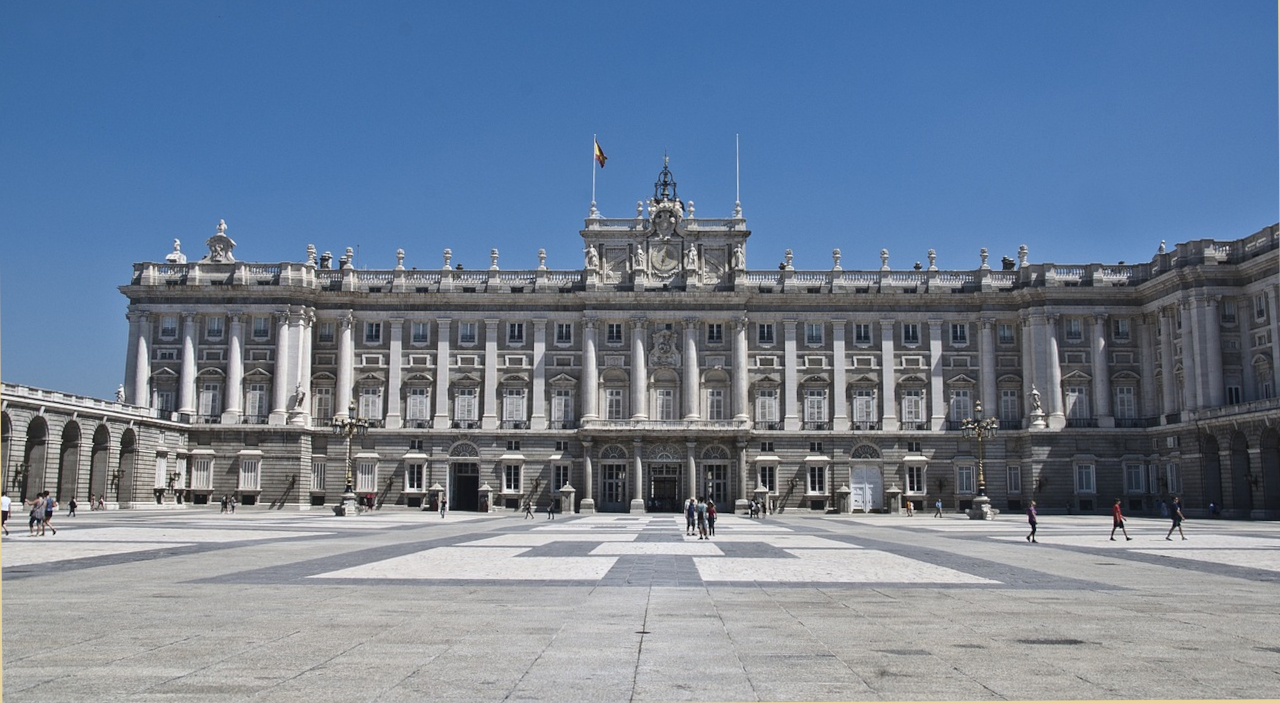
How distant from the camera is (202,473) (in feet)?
238

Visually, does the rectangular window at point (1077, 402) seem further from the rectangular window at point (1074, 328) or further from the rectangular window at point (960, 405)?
the rectangular window at point (960, 405)

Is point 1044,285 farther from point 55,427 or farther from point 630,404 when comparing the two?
point 55,427

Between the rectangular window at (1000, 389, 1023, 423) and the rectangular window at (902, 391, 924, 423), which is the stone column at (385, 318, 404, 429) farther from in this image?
the rectangular window at (1000, 389, 1023, 423)

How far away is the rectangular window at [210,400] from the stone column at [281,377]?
3.78m

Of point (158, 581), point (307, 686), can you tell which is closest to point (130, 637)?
point (307, 686)

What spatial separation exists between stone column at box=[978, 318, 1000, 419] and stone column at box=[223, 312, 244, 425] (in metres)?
50.7

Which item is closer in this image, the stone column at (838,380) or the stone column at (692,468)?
the stone column at (692,468)

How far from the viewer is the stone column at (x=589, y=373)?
244 feet

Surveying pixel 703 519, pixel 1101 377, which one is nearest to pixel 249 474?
pixel 703 519

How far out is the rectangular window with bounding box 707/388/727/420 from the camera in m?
75.2

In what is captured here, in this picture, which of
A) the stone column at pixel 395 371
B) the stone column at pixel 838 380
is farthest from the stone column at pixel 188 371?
the stone column at pixel 838 380

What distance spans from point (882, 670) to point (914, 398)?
217 ft

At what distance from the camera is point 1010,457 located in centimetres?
7400

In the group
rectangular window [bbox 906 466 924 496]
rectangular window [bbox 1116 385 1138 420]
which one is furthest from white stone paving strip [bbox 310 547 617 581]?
rectangular window [bbox 1116 385 1138 420]
